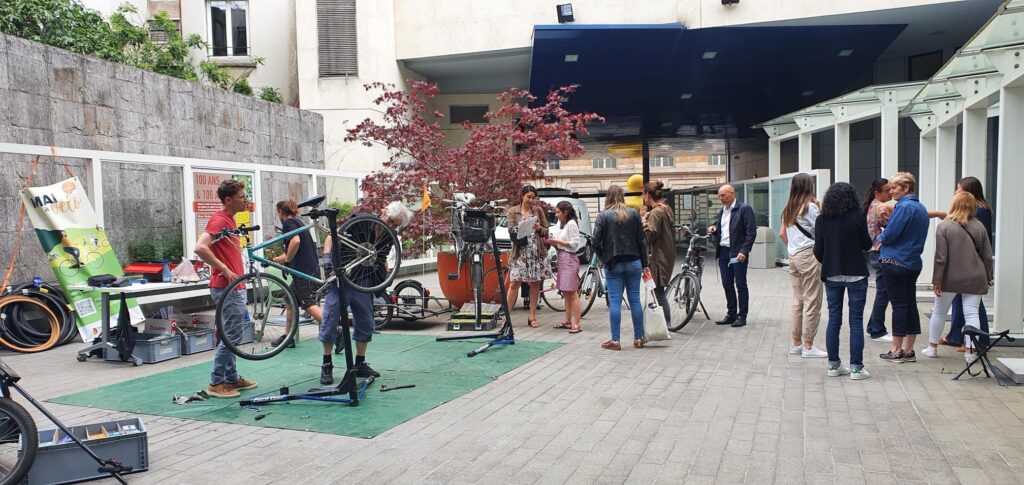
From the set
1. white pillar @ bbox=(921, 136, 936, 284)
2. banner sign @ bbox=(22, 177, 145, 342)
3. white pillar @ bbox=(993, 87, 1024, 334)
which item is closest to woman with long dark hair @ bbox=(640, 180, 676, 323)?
white pillar @ bbox=(993, 87, 1024, 334)

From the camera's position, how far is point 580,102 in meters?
23.0

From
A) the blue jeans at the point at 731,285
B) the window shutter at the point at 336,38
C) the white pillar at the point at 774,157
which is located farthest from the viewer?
the white pillar at the point at 774,157

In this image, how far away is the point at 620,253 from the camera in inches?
280

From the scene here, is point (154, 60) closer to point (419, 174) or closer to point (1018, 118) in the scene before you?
point (419, 174)

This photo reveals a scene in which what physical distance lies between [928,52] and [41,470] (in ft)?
74.8

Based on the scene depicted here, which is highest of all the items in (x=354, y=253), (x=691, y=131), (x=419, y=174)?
(x=691, y=131)

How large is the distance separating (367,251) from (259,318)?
111cm

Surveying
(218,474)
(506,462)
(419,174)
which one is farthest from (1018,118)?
(218,474)

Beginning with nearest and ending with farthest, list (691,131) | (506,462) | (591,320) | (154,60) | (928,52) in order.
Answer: (506,462) < (591,320) < (154,60) < (928,52) < (691,131)

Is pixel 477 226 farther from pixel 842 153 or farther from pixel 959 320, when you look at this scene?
pixel 842 153

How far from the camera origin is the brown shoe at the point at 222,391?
569cm

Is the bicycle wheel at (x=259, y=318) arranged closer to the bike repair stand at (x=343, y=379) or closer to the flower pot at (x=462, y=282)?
the bike repair stand at (x=343, y=379)

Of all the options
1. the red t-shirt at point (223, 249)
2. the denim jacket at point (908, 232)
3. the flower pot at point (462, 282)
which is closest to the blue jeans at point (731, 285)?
the denim jacket at point (908, 232)

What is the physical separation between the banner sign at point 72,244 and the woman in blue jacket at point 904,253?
7412mm
